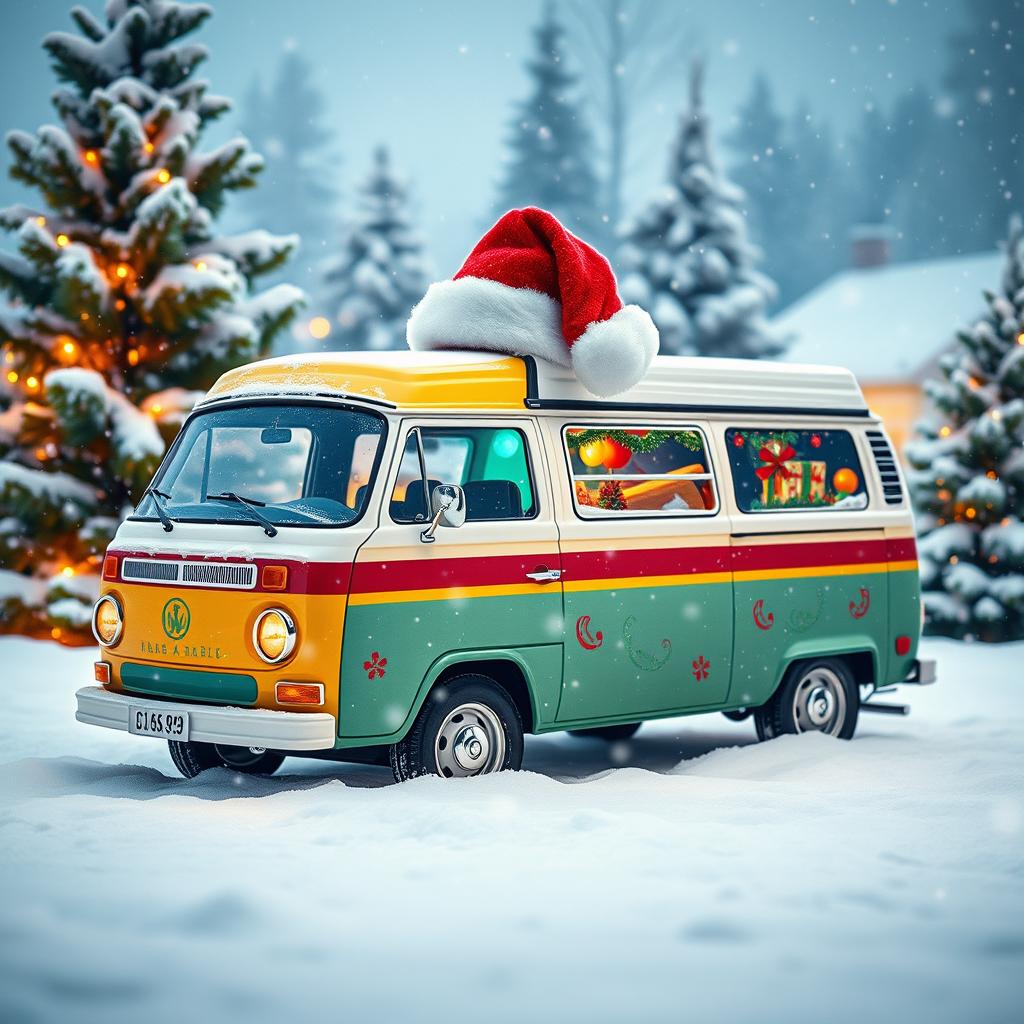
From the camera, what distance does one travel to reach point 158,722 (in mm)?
7910

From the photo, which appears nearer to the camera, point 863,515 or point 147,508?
point 147,508

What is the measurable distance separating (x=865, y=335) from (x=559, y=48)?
22.5 meters

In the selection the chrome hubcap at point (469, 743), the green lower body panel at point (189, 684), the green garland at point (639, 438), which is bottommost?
the chrome hubcap at point (469, 743)

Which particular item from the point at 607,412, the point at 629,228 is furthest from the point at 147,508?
the point at 629,228

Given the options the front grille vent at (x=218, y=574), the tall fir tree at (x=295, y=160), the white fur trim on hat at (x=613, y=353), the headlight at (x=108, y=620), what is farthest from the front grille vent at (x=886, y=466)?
the tall fir tree at (x=295, y=160)

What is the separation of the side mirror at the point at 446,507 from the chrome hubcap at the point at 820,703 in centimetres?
338

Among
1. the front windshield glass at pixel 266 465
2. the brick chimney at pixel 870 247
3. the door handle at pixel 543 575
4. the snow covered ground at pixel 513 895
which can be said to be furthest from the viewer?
the brick chimney at pixel 870 247

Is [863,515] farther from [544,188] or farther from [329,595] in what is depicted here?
[544,188]

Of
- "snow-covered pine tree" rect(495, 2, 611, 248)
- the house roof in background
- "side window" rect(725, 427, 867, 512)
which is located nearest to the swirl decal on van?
"side window" rect(725, 427, 867, 512)

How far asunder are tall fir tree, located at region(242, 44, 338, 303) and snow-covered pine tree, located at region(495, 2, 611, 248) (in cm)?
1175

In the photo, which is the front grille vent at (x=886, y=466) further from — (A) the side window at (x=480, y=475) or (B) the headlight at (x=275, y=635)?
(B) the headlight at (x=275, y=635)

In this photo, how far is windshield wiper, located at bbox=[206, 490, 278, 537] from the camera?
25.6 ft

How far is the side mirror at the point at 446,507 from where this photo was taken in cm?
789

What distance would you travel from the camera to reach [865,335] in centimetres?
3566
